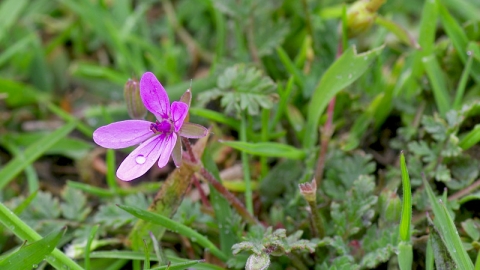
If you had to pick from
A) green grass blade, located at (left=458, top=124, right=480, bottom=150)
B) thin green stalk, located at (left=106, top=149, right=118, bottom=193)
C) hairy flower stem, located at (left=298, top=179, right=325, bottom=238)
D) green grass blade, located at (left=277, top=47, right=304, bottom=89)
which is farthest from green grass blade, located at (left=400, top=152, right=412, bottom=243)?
thin green stalk, located at (left=106, top=149, right=118, bottom=193)

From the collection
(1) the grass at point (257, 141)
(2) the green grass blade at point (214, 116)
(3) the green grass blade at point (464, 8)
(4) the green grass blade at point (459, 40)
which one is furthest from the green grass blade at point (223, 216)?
(3) the green grass blade at point (464, 8)

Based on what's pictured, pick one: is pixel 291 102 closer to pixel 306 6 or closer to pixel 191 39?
pixel 306 6

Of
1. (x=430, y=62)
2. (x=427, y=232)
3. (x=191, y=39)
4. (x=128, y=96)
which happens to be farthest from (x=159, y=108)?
(x=191, y=39)

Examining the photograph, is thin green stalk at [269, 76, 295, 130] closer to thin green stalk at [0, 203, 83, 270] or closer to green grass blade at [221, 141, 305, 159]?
green grass blade at [221, 141, 305, 159]

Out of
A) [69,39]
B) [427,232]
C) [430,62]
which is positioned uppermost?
[69,39]

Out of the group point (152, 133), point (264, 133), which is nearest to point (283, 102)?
point (264, 133)

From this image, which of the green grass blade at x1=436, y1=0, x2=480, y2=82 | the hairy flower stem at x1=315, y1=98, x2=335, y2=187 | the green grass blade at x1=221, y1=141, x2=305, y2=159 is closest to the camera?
the green grass blade at x1=221, y1=141, x2=305, y2=159
